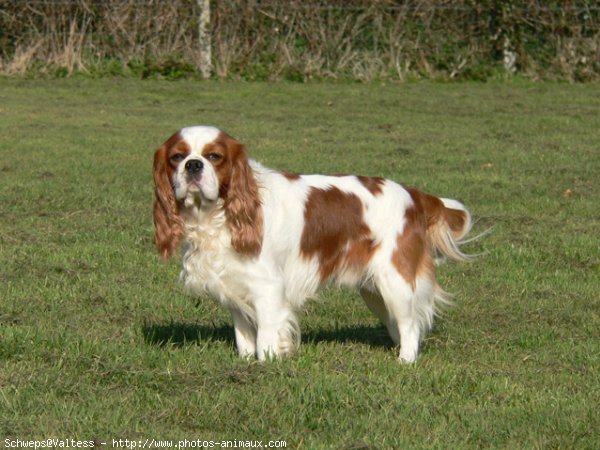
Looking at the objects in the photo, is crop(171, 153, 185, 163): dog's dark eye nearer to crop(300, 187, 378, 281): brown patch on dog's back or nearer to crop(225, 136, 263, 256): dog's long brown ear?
crop(225, 136, 263, 256): dog's long brown ear

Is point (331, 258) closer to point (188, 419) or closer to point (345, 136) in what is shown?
point (188, 419)

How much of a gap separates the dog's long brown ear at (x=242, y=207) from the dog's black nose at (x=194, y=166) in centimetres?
17

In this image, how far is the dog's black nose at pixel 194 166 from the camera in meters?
5.59

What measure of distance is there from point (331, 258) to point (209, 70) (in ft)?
55.4

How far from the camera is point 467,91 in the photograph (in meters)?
21.1

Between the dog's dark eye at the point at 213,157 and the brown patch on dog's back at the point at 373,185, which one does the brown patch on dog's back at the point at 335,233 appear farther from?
the dog's dark eye at the point at 213,157

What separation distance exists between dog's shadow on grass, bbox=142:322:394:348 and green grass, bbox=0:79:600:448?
2 centimetres

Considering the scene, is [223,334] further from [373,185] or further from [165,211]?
[373,185]

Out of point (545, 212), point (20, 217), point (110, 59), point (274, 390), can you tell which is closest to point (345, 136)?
point (545, 212)

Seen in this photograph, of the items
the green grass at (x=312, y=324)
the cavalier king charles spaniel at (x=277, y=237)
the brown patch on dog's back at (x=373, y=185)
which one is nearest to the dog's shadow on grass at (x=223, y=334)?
Result: the green grass at (x=312, y=324)

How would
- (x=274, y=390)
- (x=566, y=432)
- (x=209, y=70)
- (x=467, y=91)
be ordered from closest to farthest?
1. (x=566, y=432)
2. (x=274, y=390)
3. (x=467, y=91)
4. (x=209, y=70)

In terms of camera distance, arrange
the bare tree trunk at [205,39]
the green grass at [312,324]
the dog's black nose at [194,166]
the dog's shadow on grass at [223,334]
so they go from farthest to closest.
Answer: the bare tree trunk at [205,39]
the dog's shadow on grass at [223,334]
the dog's black nose at [194,166]
the green grass at [312,324]

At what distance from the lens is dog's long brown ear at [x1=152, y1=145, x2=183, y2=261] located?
5742 millimetres

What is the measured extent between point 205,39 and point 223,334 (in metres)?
16.4
